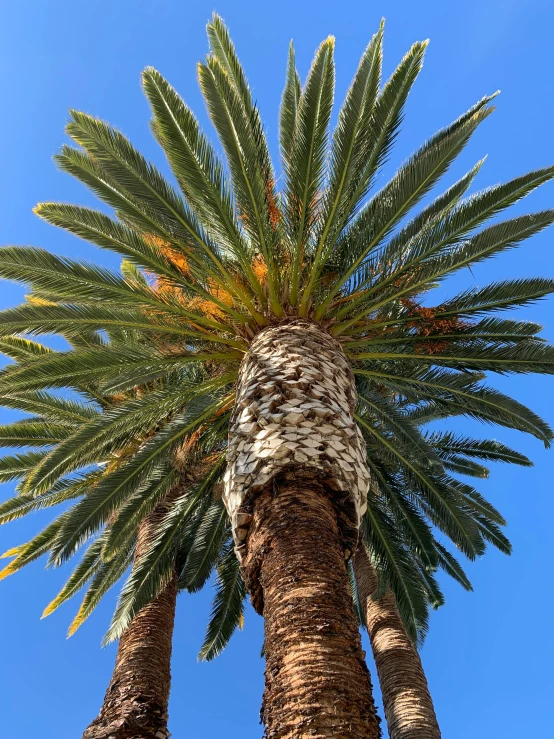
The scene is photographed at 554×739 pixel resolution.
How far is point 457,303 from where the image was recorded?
26.3 ft

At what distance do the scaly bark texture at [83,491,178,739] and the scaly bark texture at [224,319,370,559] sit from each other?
3281 millimetres

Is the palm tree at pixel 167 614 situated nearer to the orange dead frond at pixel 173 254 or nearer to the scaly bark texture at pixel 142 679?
the scaly bark texture at pixel 142 679

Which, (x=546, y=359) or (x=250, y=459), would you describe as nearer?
(x=250, y=459)

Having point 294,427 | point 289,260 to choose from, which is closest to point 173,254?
point 289,260

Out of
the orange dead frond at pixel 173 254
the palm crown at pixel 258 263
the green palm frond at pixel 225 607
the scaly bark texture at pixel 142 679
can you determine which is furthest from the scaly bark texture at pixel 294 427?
the green palm frond at pixel 225 607

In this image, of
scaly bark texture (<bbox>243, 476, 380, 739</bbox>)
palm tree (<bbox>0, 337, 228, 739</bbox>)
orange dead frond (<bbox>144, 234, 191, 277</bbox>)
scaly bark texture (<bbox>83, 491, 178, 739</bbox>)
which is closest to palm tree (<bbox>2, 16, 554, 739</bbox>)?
orange dead frond (<bbox>144, 234, 191, 277</bbox>)

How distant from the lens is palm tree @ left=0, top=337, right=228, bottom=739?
734 centimetres

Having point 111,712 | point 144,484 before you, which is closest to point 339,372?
point 144,484

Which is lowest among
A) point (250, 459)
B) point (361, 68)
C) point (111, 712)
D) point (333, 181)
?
point (111, 712)

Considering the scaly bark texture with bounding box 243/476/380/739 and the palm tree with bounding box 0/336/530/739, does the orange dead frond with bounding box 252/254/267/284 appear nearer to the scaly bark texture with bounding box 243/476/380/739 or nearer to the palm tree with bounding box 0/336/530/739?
the palm tree with bounding box 0/336/530/739

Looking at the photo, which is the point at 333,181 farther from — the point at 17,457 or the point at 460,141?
the point at 17,457

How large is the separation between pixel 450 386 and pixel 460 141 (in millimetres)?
3080

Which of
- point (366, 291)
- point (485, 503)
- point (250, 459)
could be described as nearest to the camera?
point (250, 459)

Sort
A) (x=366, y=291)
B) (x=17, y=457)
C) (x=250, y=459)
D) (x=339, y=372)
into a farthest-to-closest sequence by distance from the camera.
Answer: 1. (x=17, y=457)
2. (x=366, y=291)
3. (x=339, y=372)
4. (x=250, y=459)
